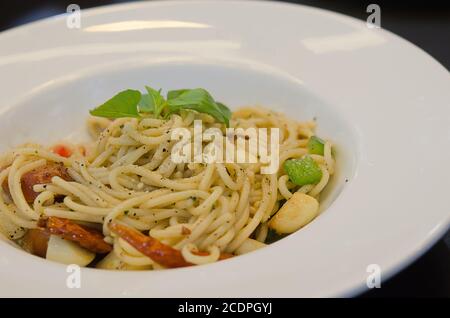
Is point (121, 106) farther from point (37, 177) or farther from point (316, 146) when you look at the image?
point (316, 146)

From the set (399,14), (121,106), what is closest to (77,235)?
(121,106)

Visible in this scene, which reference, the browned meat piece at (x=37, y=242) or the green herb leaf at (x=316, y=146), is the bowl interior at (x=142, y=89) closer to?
the green herb leaf at (x=316, y=146)

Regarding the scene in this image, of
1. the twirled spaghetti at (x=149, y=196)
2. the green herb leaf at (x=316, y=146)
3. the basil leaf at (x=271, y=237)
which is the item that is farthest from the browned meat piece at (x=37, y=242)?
the green herb leaf at (x=316, y=146)

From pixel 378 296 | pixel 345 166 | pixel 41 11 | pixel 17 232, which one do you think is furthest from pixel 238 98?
pixel 41 11

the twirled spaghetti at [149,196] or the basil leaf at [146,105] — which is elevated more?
the basil leaf at [146,105]

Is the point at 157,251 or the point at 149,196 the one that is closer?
the point at 157,251

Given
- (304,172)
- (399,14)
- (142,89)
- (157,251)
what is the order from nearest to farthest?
(157,251) → (304,172) → (142,89) → (399,14)

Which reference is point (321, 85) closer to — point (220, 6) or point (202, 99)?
point (202, 99)

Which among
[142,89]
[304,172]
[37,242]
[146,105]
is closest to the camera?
[37,242]
